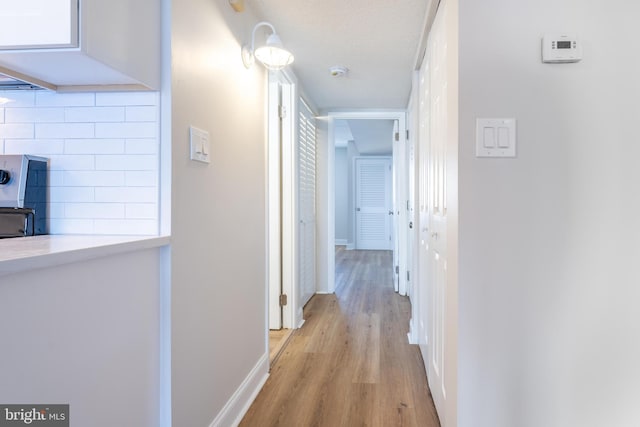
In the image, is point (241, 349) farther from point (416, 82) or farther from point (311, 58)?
point (416, 82)

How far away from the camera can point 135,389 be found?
3.56 feet

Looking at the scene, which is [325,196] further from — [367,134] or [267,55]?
[267,55]

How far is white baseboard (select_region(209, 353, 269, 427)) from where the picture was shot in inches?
63.9

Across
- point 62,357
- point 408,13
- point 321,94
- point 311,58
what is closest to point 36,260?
point 62,357

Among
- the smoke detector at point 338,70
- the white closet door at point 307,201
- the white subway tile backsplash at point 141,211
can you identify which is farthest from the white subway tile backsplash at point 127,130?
the white closet door at point 307,201

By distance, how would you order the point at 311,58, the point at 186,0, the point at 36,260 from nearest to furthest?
the point at 36,260 < the point at 186,0 < the point at 311,58

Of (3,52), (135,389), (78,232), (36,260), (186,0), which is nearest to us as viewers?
(36,260)

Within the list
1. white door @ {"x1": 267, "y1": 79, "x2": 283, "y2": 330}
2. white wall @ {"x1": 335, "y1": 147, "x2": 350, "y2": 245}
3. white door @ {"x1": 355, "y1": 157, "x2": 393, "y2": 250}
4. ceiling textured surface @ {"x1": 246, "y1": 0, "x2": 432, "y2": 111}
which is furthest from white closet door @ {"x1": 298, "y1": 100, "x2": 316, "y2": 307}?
white wall @ {"x1": 335, "y1": 147, "x2": 350, "y2": 245}

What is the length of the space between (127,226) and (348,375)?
1.63 m

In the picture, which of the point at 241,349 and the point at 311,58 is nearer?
the point at 241,349

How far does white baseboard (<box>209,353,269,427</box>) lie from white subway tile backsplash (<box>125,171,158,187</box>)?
1.00 metres

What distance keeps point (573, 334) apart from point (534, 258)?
0.86 feet

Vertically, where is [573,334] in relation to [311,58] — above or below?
below

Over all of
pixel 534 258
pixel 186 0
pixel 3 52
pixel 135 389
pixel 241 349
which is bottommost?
pixel 241 349
